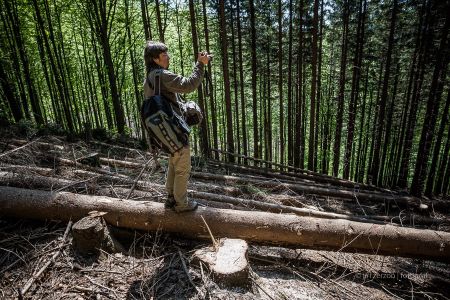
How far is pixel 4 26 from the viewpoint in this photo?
Result: 40.3ft

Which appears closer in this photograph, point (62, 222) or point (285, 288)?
point (285, 288)

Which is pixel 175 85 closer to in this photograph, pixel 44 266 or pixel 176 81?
pixel 176 81

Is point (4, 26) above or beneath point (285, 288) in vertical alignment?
above

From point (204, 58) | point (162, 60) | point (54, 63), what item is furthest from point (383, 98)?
point (54, 63)

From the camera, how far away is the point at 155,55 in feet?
10.3

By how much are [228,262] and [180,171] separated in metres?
1.17

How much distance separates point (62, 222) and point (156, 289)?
173 cm

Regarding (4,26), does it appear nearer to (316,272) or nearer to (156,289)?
(156,289)

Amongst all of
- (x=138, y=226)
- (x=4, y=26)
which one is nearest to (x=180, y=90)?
(x=138, y=226)

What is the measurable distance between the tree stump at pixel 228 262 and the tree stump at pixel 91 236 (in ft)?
3.44

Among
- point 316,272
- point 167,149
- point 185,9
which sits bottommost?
point 316,272

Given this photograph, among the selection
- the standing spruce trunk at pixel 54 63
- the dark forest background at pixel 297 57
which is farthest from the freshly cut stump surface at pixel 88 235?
the standing spruce trunk at pixel 54 63

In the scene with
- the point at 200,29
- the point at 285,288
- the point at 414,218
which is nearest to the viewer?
the point at 285,288

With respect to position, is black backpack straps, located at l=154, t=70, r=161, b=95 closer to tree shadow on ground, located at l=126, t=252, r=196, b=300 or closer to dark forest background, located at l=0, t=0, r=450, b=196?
tree shadow on ground, located at l=126, t=252, r=196, b=300
